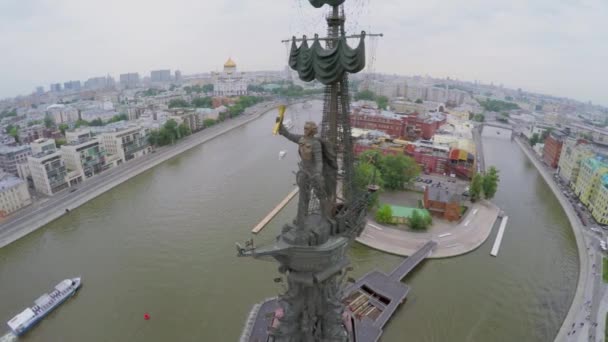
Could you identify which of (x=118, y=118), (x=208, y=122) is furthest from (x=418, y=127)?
(x=118, y=118)

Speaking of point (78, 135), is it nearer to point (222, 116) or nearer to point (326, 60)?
point (222, 116)

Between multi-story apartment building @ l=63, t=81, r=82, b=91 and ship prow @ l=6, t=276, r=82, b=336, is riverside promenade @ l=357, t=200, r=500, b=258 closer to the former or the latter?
ship prow @ l=6, t=276, r=82, b=336

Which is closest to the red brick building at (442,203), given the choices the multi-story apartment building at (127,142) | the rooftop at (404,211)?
the rooftop at (404,211)

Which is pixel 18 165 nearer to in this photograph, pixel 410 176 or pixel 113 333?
pixel 113 333

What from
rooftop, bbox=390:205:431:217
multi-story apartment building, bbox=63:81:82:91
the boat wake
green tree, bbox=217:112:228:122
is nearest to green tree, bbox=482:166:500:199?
rooftop, bbox=390:205:431:217

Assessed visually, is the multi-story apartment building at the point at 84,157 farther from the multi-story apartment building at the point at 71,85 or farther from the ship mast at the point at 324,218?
the multi-story apartment building at the point at 71,85

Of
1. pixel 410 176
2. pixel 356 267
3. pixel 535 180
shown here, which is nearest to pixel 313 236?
pixel 356 267
